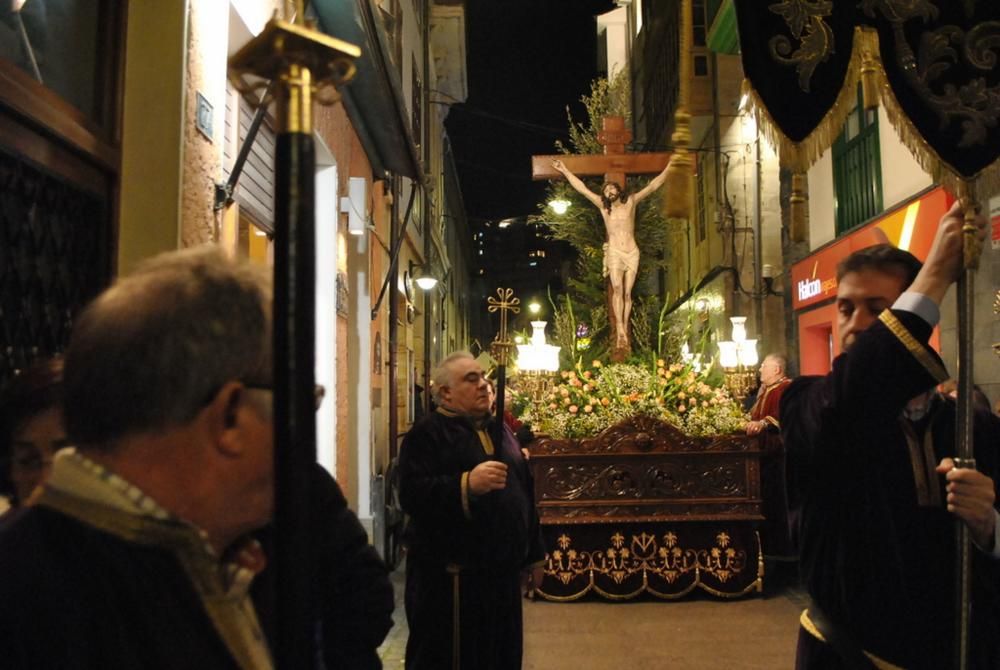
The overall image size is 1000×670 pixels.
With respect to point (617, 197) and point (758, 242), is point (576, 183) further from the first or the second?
point (758, 242)

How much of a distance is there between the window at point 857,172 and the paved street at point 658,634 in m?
7.26

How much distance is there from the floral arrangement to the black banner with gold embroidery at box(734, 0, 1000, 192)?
5312mm

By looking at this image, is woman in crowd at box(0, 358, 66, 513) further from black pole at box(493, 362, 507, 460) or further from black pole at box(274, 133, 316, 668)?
black pole at box(493, 362, 507, 460)

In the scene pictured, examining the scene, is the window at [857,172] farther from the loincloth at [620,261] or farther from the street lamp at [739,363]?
the street lamp at [739,363]

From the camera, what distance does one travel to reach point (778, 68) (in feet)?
10.0

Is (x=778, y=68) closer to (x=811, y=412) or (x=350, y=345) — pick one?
(x=811, y=412)

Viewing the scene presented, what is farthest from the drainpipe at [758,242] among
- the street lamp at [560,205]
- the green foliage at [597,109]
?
the street lamp at [560,205]

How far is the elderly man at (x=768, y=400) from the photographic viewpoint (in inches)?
325

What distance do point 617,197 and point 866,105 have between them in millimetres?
8776

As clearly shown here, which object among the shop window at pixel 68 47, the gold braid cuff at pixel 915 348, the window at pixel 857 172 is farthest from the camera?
the window at pixel 857 172

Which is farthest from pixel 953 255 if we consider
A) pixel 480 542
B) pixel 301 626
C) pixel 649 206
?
pixel 649 206

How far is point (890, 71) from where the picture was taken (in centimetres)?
294

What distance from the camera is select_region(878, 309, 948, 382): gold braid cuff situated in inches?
86.8

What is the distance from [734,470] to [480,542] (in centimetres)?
420
